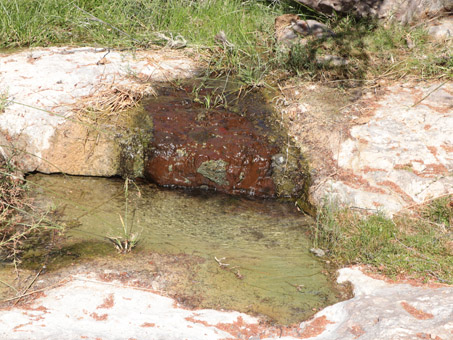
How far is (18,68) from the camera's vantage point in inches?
198

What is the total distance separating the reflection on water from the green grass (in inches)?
7.9

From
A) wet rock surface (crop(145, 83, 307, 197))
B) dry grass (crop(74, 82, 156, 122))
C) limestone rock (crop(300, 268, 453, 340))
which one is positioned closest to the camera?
limestone rock (crop(300, 268, 453, 340))

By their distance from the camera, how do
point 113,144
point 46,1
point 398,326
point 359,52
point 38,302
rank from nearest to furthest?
point 398,326
point 38,302
point 113,144
point 359,52
point 46,1

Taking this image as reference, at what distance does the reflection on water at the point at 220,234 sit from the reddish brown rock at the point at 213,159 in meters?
0.13

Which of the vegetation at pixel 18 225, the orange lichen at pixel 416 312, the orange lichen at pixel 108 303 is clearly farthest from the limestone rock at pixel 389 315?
the vegetation at pixel 18 225

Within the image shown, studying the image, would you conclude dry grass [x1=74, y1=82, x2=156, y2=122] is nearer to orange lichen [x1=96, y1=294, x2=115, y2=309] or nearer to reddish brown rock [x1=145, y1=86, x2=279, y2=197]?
reddish brown rock [x1=145, y1=86, x2=279, y2=197]

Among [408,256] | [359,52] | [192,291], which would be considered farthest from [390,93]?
[192,291]

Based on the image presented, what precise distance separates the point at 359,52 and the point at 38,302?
4040 millimetres

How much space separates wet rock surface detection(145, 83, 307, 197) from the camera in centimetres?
434

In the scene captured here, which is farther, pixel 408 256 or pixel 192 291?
pixel 408 256

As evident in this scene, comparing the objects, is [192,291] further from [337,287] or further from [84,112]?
[84,112]

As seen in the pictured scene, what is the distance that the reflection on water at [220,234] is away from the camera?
308 centimetres

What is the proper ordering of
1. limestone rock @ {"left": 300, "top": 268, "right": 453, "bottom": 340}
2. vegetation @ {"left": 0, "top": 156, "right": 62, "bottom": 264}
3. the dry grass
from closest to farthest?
limestone rock @ {"left": 300, "top": 268, "right": 453, "bottom": 340}, vegetation @ {"left": 0, "top": 156, "right": 62, "bottom": 264}, the dry grass

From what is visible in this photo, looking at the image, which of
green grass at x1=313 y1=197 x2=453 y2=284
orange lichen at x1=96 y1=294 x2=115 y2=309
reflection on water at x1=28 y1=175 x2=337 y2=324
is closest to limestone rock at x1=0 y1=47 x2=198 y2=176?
reflection on water at x1=28 y1=175 x2=337 y2=324
